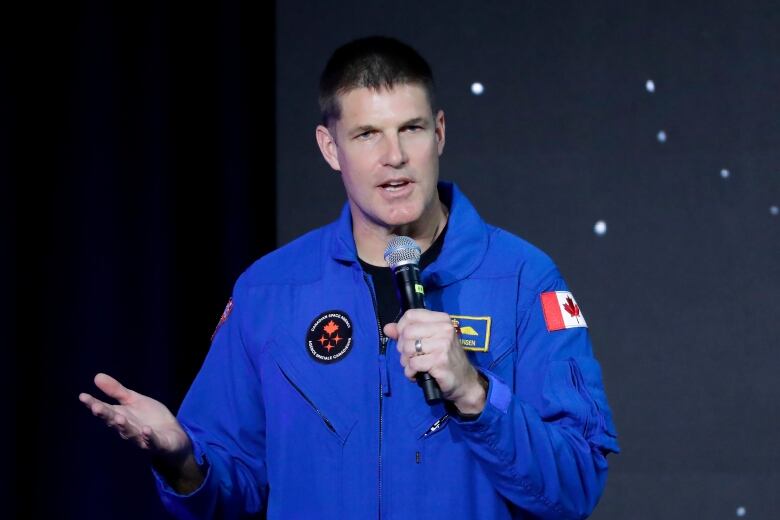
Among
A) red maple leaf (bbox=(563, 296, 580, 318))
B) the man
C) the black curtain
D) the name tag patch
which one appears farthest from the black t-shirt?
the black curtain

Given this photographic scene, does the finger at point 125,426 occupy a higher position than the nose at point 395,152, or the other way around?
the nose at point 395,152

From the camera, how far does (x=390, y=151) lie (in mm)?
1646

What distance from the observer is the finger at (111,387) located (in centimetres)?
146

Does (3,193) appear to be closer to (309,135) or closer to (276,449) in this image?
(309,135)

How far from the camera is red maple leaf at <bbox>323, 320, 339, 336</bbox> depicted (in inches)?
65.7

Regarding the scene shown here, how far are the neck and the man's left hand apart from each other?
40cm

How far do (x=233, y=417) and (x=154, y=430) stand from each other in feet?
0.79

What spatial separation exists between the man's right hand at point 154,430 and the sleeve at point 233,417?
0.07 m

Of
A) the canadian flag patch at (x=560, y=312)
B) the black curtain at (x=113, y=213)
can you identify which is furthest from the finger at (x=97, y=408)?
the black curtain at (x=113, y=213)

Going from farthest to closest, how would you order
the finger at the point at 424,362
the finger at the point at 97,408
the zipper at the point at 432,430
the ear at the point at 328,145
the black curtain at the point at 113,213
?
1. the black curtain at the point at 113,213
2. the ear at the point at 328,145
3. the zipper at the point at 432,430
4. the finger at the point at 97,408
5. the finger at the point at 424,362

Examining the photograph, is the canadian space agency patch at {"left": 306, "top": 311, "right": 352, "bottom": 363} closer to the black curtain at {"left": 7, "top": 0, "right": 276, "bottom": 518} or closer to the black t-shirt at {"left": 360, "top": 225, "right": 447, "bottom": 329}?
the black t-shirt at {"left": 360, "top": 225, "right": 447, "bottom": 329}

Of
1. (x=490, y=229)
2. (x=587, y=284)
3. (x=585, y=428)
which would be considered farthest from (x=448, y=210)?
(x=587, y=284)

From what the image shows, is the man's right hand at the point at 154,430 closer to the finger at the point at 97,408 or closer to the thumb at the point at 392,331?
the finger at the point at 97,408

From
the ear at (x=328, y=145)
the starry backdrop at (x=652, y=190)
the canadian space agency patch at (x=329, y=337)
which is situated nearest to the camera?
the canadian space agency patch at (x=329, y=337)
